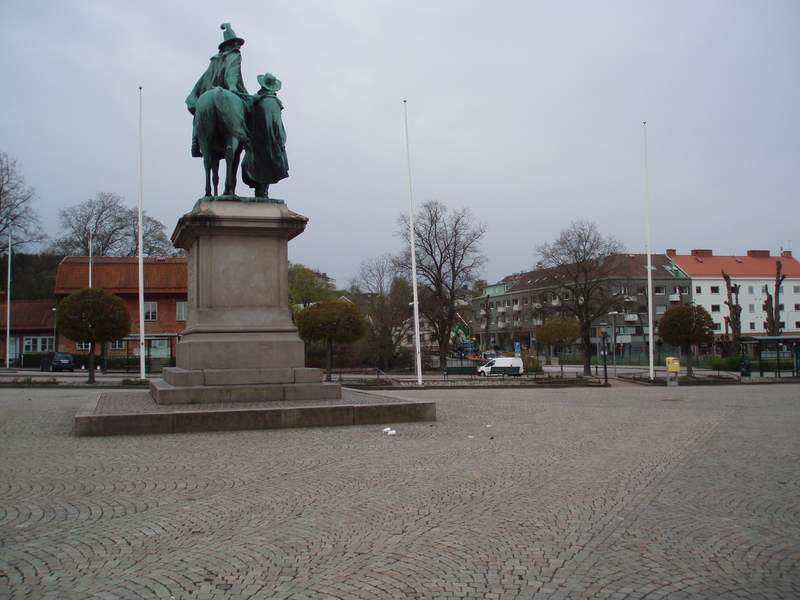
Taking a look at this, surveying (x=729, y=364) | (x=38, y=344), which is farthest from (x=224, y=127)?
(x=38, y=344)

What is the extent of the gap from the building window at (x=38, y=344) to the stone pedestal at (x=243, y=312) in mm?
46558

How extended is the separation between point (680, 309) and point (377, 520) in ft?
108

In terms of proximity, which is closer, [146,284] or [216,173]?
[216,173]

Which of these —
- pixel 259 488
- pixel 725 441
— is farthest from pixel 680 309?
pixel 259 488

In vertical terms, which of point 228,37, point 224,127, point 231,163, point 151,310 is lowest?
point 151,310

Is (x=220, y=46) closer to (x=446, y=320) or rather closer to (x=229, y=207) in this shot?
(x=229, y=207)

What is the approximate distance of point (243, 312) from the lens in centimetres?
1275

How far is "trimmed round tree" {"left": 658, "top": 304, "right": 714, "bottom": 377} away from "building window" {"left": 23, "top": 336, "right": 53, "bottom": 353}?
43806 millimetres

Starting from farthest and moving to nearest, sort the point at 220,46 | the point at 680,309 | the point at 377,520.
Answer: the point at 680,309 < the point at 220,46 < the point at 377,520

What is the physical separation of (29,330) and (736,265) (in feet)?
251

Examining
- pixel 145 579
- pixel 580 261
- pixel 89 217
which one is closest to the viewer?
pixel 145 579

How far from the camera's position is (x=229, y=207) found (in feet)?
42.0

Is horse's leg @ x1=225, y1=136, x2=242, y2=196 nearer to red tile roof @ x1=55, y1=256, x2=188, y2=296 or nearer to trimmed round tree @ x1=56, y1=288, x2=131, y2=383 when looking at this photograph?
trimmed round tree @ x1=56, y1=288, x2=131, y2=383

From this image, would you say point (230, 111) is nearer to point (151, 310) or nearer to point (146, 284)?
point (146, 284)
